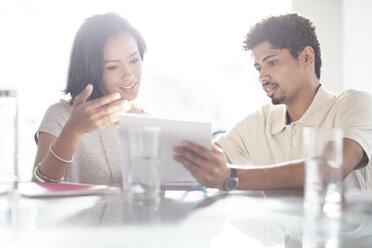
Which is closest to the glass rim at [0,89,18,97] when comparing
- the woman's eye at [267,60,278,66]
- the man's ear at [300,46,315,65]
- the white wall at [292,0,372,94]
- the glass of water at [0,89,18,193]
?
the glass of water at [0,89,18,193]

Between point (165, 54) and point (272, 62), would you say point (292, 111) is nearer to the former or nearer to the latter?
point (272, 62)

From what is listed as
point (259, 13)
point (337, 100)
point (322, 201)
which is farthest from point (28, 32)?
point (322, 201)

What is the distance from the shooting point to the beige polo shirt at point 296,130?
1.73 m

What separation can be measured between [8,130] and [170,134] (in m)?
0.43

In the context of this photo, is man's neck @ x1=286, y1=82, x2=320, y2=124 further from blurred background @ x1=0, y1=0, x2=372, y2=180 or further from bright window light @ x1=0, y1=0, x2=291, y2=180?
bright window light @ x1=0, y1=0, x2=291, y2=180

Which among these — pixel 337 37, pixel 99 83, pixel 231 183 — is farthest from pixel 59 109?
pixel 337 37

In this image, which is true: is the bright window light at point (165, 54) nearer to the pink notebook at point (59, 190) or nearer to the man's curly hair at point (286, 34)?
the man's curly hair at point (286, 34)

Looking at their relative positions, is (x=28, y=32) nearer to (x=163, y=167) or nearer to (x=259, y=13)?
(x=259, y=13)

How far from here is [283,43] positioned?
7.02 feet

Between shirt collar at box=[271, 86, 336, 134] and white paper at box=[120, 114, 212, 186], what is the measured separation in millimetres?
777

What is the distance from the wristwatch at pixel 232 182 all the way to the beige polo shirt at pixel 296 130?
1.40 ft

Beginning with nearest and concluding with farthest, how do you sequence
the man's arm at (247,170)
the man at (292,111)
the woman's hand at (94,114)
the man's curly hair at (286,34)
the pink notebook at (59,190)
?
the pink notebook at (59,190) → the man's arm at (247,170) → the woman's hand at (94,114) → the man at (292,111) → the man's curly hair at (286,34)

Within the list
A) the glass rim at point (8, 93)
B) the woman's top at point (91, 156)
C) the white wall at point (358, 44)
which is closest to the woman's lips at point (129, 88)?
the woman's top at point (91, 156)

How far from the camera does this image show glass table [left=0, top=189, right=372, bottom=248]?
74 centimetres
